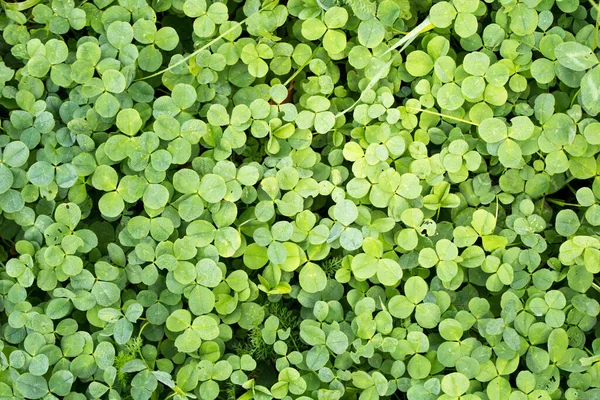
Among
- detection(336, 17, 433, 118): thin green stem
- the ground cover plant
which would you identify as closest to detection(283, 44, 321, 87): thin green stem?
the ground cover plant

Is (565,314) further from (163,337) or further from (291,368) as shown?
(163,337)

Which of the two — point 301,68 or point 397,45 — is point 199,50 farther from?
point 397,45

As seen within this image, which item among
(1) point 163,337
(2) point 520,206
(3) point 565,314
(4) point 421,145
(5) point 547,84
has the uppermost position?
(5) point 547,84

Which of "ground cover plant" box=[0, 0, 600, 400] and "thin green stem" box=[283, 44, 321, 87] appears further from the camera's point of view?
"thin green stem" box=[283, 44, 321, 87]

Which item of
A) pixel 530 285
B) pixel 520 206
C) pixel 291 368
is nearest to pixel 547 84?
pixel 520 206

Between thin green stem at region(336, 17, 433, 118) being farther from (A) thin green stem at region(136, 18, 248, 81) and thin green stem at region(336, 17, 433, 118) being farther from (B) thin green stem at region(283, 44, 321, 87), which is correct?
(A) thin green stem at region(136, 18, 248, 81)

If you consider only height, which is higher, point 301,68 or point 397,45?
point 397,45

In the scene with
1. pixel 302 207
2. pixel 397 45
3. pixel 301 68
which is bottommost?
pixel 302 207

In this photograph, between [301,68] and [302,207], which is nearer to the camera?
[302,207]

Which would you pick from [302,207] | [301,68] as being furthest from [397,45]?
[302,207]
